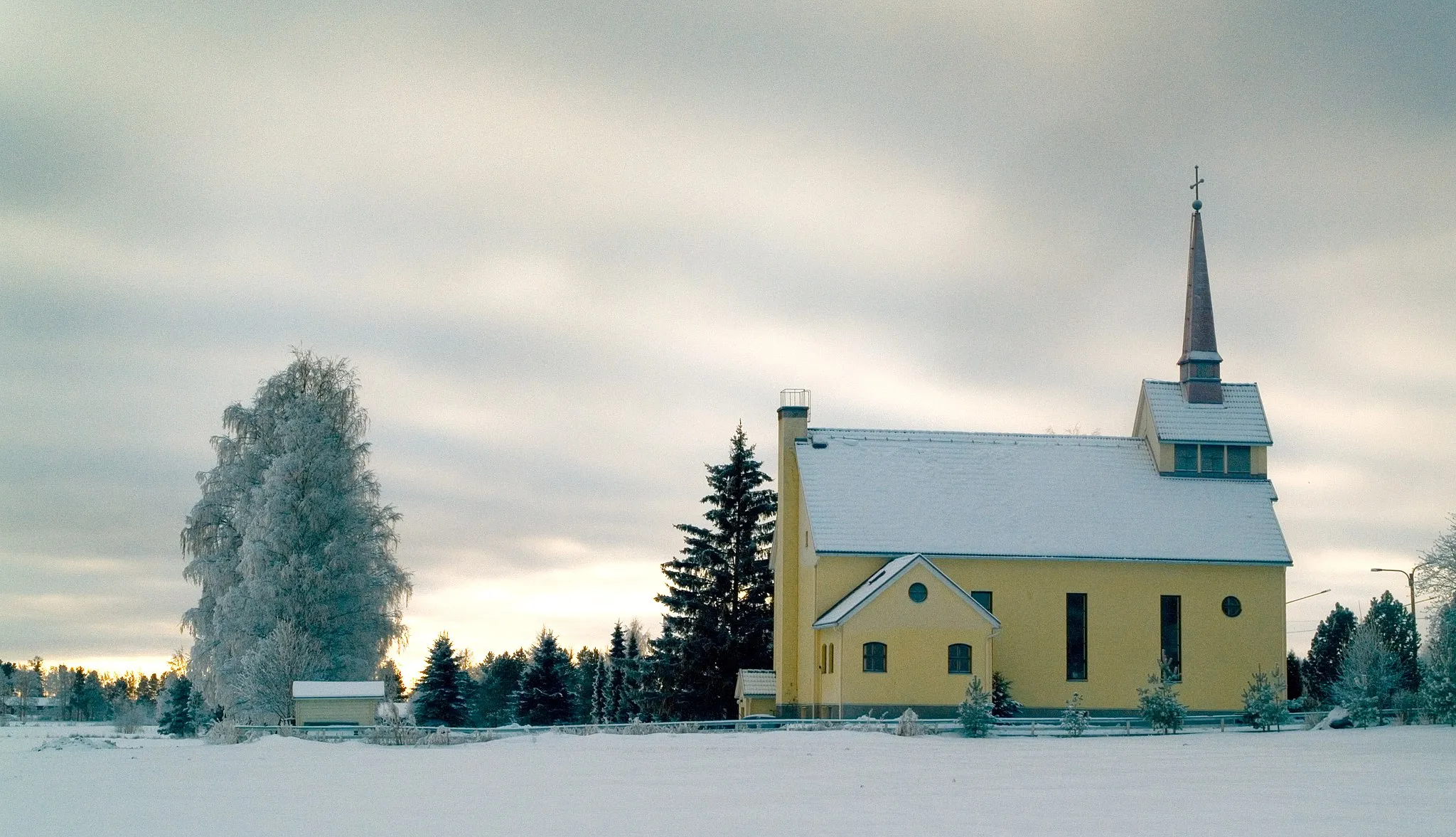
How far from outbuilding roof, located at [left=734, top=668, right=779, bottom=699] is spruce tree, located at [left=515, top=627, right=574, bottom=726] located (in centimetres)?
1906

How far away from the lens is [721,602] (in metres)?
59.2

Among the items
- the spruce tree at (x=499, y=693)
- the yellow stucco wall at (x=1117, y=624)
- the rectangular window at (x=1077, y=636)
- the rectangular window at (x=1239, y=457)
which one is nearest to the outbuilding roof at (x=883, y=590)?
the yellow stucco wall at (x=1117, y=624)

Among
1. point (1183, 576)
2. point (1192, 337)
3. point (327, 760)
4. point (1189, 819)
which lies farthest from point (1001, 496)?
point (1189, 819)

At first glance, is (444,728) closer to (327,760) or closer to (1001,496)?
(327,760)

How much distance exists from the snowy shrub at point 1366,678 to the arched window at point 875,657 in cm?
1278

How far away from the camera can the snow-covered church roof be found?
4644 centimetres

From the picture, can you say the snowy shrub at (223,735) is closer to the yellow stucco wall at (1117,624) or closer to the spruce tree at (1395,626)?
the yellow stucco wall at (1117,624)

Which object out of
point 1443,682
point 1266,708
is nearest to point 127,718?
point 1266,708

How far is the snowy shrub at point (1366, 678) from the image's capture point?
123 feet

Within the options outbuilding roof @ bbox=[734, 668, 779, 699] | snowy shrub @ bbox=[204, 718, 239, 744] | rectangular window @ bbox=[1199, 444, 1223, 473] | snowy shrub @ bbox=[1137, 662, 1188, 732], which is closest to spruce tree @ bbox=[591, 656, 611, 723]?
outbuilding roof @ bbox=[734, 668, 779, 699]

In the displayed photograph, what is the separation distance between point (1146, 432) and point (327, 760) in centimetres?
3382

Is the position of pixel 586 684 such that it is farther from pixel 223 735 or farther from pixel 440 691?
pixel 223 735

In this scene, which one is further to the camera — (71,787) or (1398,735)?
(1398,735)

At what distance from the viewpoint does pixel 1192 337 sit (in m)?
52.0
